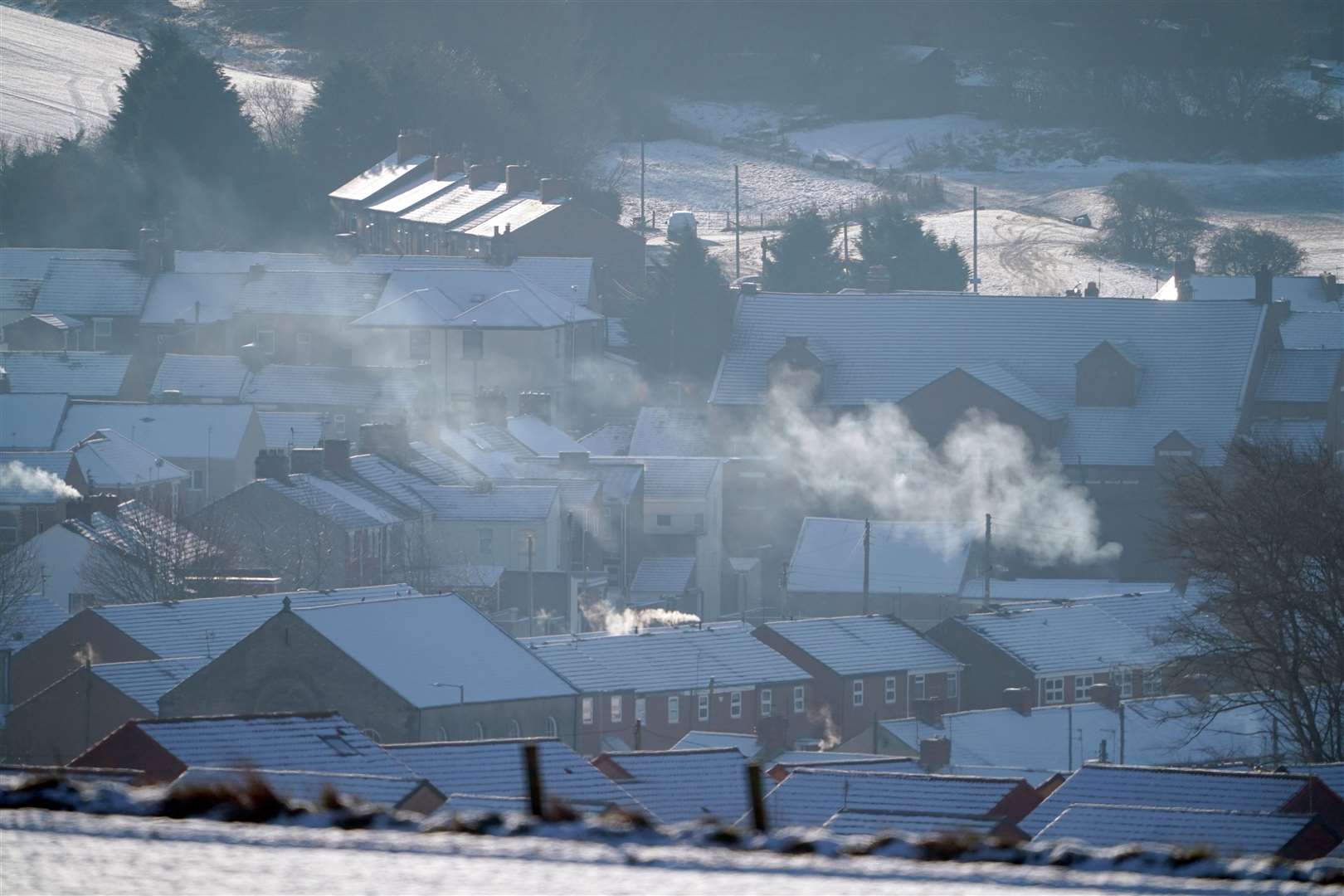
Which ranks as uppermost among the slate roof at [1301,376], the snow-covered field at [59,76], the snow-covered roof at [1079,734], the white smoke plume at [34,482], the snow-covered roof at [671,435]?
the snow-covered field at [59,76]

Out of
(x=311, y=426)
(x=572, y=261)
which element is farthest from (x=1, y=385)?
(x=572, y=261)

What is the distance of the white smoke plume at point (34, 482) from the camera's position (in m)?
44.8

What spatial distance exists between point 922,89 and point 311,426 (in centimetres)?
6198

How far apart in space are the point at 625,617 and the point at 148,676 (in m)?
14.5

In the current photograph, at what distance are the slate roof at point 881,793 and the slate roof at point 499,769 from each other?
130 cm

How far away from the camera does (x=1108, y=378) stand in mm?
52906

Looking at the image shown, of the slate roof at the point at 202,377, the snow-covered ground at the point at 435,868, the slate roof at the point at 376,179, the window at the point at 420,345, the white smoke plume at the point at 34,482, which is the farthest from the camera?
the slate roof at the point at 376,179

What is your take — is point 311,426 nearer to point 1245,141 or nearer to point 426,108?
point 426,108

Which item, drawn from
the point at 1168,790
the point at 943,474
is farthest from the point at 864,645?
the point at 1168,790

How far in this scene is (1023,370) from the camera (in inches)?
2124

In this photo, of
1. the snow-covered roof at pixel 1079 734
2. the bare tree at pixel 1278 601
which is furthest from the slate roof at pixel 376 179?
the bare tree at pixel 1278 601

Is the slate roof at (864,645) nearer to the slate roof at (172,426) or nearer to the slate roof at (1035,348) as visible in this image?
the slate roof at (1035,348)

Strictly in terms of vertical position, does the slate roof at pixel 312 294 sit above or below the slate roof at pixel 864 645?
above

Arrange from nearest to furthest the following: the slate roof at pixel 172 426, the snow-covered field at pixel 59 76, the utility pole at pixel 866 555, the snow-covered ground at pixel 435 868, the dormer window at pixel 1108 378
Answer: the snow-covered ground at pixel 435 868, the utility pole at pixel 866 555, the slate roof at pixel 172 426, the dormer window at pixel 1108 378, the snow-covered field at pixel 59 76
